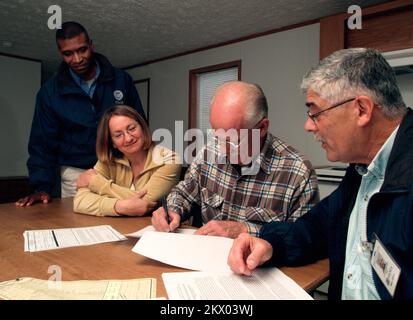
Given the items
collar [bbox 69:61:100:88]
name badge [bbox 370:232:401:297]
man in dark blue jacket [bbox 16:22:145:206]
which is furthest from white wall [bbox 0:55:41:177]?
name badge [bbox 370:232:401:297]

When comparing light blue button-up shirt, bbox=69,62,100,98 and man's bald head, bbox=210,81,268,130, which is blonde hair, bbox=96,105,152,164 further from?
man's bald head, bbox=210,81,268,130

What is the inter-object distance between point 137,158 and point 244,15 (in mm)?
2158

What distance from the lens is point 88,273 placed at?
2.74ft

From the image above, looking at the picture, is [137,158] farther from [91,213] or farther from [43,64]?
[43,64]

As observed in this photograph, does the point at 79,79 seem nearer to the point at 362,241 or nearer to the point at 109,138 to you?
the point at 109,138

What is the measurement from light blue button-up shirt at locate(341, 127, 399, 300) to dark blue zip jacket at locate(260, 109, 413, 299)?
2 centimetres

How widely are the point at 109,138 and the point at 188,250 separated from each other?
1024 mm

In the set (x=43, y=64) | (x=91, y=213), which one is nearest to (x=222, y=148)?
(x=91, y=213)

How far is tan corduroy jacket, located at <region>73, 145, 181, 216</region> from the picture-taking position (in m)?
1.54

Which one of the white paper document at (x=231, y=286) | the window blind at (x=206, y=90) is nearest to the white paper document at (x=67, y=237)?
the white paper document at (x=231, y=286)

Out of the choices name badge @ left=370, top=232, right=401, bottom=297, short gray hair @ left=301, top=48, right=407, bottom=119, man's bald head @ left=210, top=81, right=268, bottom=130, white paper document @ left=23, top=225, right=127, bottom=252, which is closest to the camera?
name badge @ left=370, top=232, right=401, bottom=297

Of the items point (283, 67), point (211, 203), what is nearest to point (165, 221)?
point (211, 203)

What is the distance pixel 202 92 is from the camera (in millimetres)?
4621

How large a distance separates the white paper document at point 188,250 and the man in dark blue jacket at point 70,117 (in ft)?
4.16
